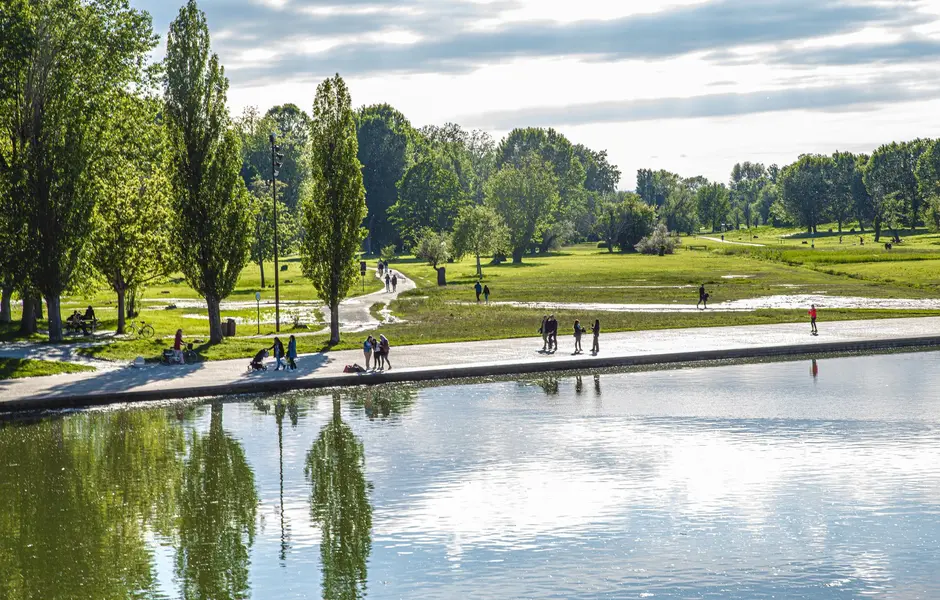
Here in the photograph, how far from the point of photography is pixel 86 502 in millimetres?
21891

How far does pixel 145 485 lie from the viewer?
23312 millimetres

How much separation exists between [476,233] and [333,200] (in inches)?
2555

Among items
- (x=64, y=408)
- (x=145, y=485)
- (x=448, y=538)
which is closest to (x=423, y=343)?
(x=64, y=408)

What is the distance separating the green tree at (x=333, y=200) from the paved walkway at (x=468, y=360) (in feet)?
16.5

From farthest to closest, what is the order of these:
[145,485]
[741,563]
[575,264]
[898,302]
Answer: [575,264], [898,302], [145,485], [741,563]

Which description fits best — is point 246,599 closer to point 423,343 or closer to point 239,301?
point 423,343

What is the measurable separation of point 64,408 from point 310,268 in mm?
17015

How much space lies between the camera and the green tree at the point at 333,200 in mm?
47281

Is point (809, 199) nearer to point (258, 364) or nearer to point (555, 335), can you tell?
point (555, 335)

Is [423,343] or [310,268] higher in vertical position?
[310,268]

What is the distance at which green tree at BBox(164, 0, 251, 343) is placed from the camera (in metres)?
45.1

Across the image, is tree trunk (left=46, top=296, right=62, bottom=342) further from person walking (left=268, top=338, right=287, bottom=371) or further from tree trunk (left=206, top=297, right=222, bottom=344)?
person walking (left=268, top=338, right=287, bottom=371)

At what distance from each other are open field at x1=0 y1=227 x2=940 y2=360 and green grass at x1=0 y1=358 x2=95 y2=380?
10.2 feet

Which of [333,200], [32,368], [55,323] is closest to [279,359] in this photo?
[32,368]
